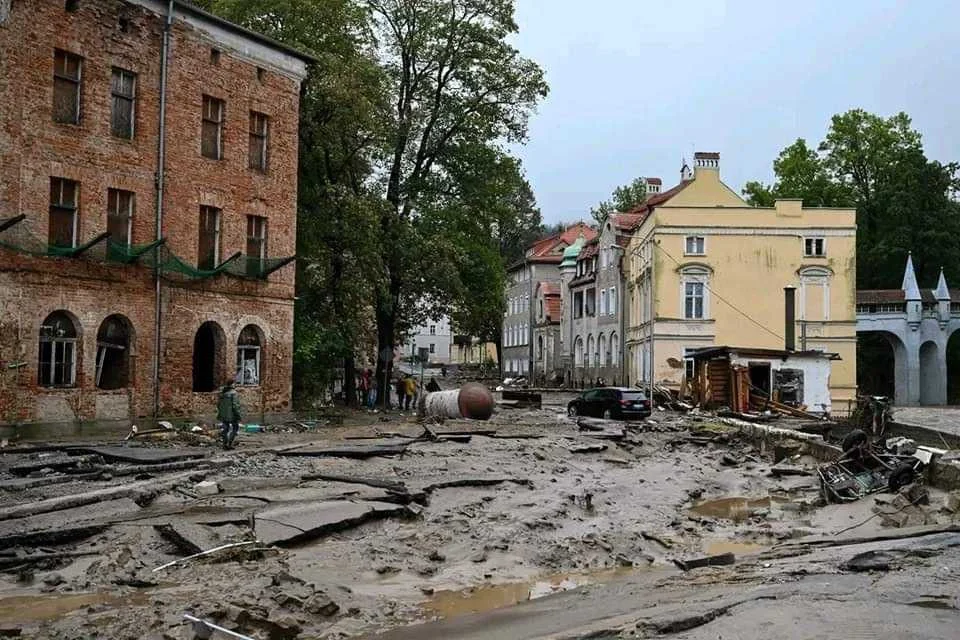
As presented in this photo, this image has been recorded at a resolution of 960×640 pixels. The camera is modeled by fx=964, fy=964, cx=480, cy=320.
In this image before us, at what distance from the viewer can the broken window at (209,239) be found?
1139 inches

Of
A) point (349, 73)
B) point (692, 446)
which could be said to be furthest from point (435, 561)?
point (349, 73)

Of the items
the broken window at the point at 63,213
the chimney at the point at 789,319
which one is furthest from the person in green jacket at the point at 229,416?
the chimney at the point at 789,319

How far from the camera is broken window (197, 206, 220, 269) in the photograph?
28.9 metres

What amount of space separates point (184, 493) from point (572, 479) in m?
8.22

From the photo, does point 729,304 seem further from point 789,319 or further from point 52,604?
point 52,604

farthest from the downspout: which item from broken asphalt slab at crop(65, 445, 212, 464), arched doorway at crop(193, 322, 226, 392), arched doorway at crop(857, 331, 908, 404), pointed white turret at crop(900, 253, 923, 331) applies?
arched doorway at crop(857, 331, 908, 404)

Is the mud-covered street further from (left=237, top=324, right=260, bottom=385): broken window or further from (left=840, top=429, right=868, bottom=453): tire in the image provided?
(left=237, top=324, right=260, bottom=385): broken window

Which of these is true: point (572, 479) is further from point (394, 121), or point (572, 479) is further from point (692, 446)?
point (394, 121)

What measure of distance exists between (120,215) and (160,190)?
4.51 ft

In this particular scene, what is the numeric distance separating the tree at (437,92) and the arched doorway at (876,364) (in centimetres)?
3529

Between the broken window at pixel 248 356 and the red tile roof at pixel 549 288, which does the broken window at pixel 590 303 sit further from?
the broken window at pixel 248 356

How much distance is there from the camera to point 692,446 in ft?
96.0

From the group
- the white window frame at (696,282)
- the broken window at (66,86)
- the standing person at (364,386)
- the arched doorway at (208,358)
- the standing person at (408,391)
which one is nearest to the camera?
the broken window at (66,86)

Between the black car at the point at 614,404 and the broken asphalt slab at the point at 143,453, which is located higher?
the black car at the point at 614,404
